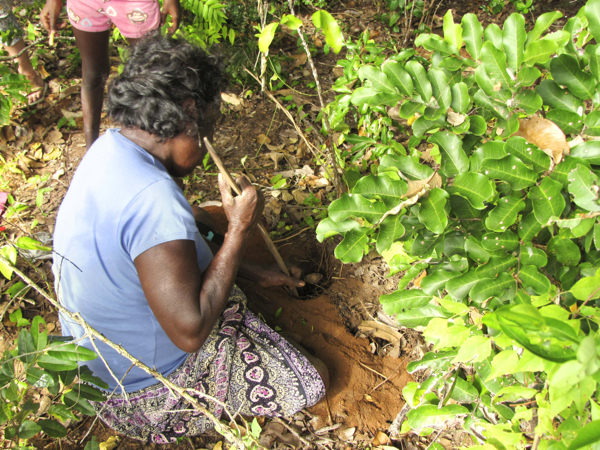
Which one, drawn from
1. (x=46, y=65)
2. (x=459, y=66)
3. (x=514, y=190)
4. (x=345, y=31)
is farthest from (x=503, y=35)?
(x=46, y=65)

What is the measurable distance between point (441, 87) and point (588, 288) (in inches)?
28.0

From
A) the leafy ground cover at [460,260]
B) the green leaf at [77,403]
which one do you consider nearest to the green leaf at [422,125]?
the leafy ground cover at [460,260]

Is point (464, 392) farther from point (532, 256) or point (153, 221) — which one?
point (153, 221)

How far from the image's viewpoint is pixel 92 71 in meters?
3.40

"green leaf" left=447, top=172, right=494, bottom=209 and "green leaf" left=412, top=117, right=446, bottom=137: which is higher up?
"green leaf" left=412, top=117, right=446, bottom=137

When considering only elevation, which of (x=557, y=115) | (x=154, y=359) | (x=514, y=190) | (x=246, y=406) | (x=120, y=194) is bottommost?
(x=246, y=406)

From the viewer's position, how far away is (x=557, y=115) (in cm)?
115

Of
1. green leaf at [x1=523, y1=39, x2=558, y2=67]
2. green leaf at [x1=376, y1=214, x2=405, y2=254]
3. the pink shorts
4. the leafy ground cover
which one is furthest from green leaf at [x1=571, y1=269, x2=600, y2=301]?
the pink shorts

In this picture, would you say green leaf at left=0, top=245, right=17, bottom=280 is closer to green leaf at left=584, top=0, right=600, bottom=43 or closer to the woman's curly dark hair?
the woman's curly dark hair

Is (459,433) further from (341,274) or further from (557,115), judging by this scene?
(557,115)

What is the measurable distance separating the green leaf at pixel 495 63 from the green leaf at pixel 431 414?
1049 millimetres

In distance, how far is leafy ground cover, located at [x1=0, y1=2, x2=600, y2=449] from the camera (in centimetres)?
99

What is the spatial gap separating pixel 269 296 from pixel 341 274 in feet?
1.85

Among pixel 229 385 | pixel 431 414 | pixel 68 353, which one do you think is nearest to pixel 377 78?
pixel 431 414
